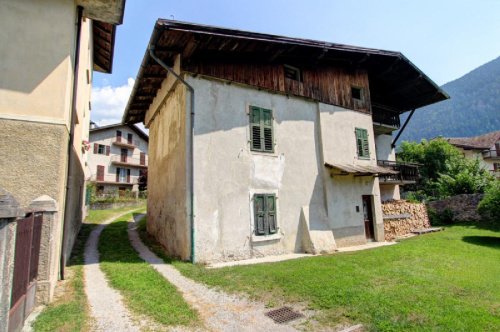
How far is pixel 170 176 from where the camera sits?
11.4 metres

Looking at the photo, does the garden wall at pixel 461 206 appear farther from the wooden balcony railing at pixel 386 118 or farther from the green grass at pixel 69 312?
the green grass at pixel 69 312

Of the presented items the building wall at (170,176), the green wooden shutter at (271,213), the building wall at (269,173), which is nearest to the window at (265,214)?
the green wooden shutter at (271,213)

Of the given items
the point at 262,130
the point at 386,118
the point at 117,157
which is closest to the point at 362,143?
the point at 386,118

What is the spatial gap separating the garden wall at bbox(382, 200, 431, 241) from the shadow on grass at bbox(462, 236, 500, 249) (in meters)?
2.82

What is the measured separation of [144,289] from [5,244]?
3.63 m

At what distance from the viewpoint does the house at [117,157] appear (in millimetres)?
37938

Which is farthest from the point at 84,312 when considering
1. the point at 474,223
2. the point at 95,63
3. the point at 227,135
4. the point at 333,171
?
the point at 474,223

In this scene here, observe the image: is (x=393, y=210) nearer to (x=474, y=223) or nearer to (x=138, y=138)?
(x=474, y=223)

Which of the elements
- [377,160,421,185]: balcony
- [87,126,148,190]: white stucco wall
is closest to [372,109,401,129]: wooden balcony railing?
[377,160,421,185]: balcony

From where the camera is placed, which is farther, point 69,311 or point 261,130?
point 261,130

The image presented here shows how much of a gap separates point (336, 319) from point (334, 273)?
2.70m

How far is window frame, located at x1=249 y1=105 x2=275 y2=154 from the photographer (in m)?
10.9

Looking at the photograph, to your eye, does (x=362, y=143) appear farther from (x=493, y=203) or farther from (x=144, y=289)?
(x=144, y=289)

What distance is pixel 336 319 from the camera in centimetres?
494
